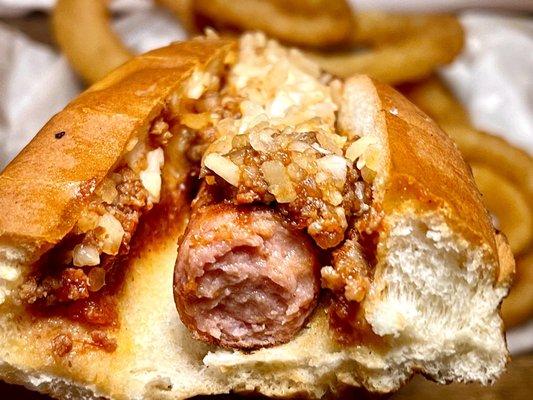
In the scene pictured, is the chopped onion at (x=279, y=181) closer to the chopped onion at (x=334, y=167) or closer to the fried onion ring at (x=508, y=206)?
the chopped onion at (x=334, y=167)

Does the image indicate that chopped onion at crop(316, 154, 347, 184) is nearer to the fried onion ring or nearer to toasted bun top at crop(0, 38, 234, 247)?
toasted bun top at crop(0, 38, 234, 247)

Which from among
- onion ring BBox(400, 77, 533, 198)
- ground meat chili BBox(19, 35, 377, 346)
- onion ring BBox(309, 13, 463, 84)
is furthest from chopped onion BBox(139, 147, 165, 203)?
onion ring BBox(400, 77, 533, 198)

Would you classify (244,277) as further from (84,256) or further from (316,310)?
(84,256)

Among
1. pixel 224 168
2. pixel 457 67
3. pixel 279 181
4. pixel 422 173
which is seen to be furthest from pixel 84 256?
pixel 457 67

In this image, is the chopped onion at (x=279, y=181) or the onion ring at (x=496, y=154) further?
the onion ring at (x=496, y=154)

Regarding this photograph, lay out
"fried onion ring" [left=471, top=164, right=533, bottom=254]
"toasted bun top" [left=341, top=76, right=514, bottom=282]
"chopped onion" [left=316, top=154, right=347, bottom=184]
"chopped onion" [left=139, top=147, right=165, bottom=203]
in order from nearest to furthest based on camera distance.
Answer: "toasted bun top" [left=341, top=76, right=514, bottom=282] → "chopped onion" [left=316, top=154, right=347, bottom=184] → "chopped onion" [left=139, top=147, right=165, bottom=203] → "fried onion ring" [left=471, top=164, right=533, bottom=254]

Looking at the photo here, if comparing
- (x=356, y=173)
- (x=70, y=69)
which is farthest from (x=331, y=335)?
(x=70, y=69)

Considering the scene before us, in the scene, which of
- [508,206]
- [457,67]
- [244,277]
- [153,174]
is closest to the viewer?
[244,277]

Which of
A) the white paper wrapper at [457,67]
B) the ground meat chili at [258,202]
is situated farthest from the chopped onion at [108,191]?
the white paper wrapper at [457,67]
